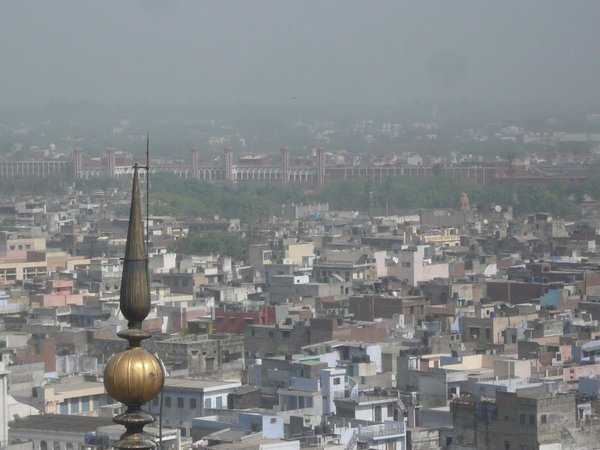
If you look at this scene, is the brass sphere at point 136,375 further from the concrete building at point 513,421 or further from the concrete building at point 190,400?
the concrete building at point 190,400

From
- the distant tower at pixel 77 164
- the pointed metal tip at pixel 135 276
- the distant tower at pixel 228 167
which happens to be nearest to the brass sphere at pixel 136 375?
the pointed metal tip at pixel 135 276

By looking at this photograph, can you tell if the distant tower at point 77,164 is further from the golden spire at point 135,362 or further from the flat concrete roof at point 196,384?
the golden spire at point 135,362

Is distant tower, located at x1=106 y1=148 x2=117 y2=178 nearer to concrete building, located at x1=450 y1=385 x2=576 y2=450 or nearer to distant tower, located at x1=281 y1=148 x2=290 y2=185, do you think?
distant tower, located at x1=281 y1=148 x2=290 y2=185

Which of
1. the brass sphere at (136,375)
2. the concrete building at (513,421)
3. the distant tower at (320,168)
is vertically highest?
the distant tower at (320,168)

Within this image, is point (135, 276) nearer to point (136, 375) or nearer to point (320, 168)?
point (136, 375)

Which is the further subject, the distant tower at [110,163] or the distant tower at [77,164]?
the distant tower at [77,164]

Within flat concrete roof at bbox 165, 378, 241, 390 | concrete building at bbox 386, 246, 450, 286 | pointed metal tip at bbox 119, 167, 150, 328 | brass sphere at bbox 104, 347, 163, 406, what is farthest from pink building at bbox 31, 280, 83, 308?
brass sphere at bbox 104, 347, 163, 406

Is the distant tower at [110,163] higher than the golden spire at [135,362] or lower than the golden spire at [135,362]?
higher

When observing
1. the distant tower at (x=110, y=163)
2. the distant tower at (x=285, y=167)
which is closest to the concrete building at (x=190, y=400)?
the distant tower at (x=110, y=163)

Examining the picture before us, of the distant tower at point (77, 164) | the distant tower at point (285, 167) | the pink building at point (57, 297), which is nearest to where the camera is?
the pink building at point (57, 297)

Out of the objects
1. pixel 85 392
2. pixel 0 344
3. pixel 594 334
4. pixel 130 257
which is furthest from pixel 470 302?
pixel 130 257

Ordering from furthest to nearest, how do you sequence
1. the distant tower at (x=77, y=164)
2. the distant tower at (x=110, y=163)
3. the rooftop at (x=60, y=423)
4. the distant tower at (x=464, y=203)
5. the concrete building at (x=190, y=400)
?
1. the distant tower at (x=77, y=164)
2. the distant tower at (x=110, y=163)
3. the distant tower at (x=464, y=203)
4. the concrete building at (x=190, y=400)
5. the rooftop at (x=60, y=423)
